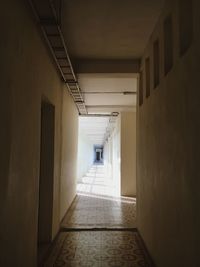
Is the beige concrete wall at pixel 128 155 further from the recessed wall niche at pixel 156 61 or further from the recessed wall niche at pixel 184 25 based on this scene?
the recessed wall niche at pixel 184 25

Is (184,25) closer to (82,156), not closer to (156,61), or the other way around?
(156,61)

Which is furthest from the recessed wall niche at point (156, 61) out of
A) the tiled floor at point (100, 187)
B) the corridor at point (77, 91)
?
the tiled floor at point (100, 187)

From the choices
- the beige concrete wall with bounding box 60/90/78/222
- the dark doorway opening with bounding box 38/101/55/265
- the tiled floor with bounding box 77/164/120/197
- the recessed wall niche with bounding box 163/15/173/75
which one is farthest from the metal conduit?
the tiled floor with bounding box 77/164/120/197

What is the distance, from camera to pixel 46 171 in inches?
176

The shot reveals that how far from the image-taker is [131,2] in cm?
310

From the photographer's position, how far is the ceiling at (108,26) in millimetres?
3170

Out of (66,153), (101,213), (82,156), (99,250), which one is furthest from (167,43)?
(82,156)

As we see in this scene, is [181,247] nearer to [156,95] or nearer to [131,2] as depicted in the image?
[156,95]

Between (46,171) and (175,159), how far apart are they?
2.51 m

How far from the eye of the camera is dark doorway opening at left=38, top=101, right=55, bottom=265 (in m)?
4.35

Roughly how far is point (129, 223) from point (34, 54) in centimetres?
397

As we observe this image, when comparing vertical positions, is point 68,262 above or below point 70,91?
below

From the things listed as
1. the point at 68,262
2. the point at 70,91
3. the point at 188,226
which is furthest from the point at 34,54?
the point at 70,91

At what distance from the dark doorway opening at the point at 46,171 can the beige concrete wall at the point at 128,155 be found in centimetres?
510
